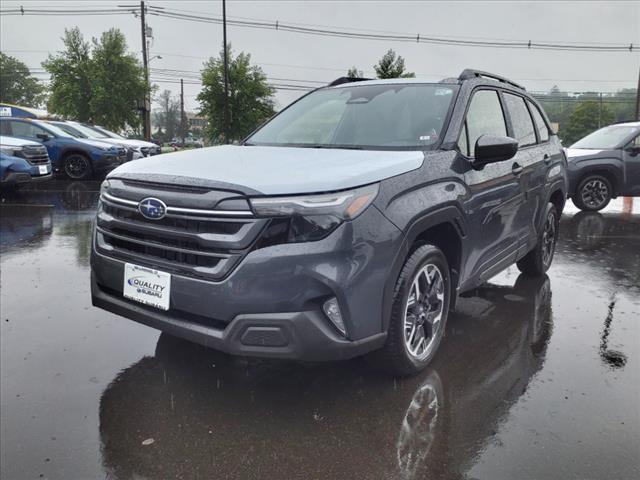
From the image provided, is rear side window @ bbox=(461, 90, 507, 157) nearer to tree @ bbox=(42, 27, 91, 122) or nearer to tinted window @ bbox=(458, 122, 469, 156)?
tinted window @ bbox=(458, 122, 469, 156)

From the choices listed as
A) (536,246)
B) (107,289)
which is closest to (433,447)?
(107,289)

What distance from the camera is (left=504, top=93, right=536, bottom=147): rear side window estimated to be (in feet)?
14.9

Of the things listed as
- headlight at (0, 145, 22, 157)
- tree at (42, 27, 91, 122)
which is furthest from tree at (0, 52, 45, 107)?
headlight at (0, 145, 22, 157)

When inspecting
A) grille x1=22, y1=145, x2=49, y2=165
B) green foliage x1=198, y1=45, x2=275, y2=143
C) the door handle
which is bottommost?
the door handle

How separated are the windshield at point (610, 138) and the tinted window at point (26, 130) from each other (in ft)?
42.7

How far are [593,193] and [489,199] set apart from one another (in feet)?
25.9

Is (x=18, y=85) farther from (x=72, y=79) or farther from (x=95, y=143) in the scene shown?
(x=95, y=143)

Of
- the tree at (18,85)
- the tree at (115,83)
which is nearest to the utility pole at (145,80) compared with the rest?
the tree at (115,83)

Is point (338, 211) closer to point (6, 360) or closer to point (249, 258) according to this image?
point (249, 258)

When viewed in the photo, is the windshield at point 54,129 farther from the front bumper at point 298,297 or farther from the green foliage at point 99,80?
the green foliage at point 99,80

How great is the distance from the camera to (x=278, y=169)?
2.80 metres

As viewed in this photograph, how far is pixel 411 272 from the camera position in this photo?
115 inches

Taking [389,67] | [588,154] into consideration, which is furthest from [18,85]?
[588,154]

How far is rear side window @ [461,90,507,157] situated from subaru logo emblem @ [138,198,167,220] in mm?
2062
